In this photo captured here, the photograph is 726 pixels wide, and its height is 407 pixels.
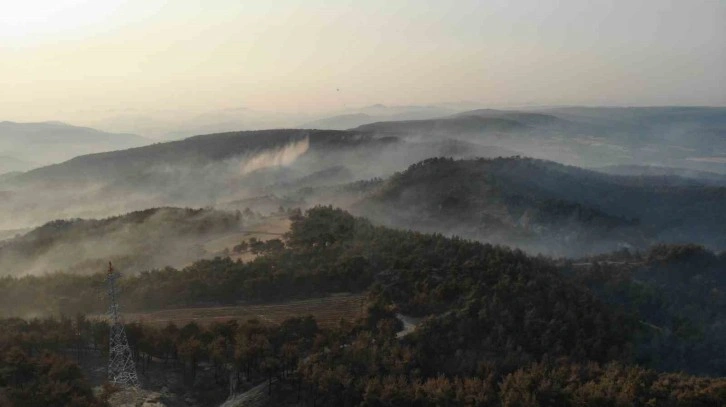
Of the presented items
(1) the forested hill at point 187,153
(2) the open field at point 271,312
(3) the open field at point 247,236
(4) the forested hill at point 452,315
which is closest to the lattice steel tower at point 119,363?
(4) the forested hill at point 452,315

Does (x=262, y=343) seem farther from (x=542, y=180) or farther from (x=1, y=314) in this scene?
(x=542, y=180)

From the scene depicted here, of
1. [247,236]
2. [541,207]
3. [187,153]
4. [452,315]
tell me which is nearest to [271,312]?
[452,315]

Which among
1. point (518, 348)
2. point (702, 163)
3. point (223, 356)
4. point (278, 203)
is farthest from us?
point (702, 163)

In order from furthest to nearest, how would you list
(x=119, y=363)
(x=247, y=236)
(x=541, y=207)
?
(x=541, y=207), (x=247, y=236), (x=119, y=363)

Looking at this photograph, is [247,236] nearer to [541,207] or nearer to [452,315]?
[452,315]

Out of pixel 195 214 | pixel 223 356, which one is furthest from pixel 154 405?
pixel 195 214

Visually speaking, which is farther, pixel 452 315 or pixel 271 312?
pixel 271 312

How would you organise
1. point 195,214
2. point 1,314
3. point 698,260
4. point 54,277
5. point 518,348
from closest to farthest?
point 518,348 < point 1,314 < point 54,277 < point 698,260 < point 195,214

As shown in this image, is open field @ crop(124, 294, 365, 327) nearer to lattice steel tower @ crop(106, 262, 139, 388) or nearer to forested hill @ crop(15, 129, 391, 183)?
lattice steel tower @ crop(106, 262, 139, 388)
